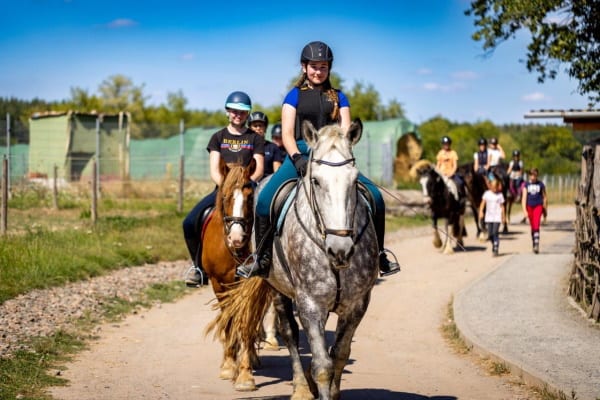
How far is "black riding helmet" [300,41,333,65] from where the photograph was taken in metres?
7.84

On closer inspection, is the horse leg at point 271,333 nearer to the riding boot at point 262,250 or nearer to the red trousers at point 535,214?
the riding boot at point 262,250

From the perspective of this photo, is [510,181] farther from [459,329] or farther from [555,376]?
[555,376]

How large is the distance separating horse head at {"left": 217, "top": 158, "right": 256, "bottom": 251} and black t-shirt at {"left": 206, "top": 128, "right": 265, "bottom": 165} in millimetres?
504

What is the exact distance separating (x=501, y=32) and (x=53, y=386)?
731 inches

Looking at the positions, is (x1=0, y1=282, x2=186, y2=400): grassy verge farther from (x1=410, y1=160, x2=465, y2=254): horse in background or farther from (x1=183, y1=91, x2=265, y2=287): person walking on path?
(x1=410, y1=160, x2=465, y2=254): horse in background

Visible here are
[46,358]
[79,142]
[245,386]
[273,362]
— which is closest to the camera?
[245,386]

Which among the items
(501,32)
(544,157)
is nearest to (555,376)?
(501,32)

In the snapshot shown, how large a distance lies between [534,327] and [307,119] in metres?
5.34

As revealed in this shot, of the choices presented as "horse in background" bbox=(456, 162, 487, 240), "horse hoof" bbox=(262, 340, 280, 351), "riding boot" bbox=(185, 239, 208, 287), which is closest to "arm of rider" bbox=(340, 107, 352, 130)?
"riding boot" bbox=(185, 239, 208, 287)

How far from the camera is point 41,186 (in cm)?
2850

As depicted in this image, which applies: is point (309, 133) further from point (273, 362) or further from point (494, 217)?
point (494, 217)

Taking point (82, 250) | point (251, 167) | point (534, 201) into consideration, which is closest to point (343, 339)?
point (251, 167)

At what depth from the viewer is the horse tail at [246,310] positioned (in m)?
9.04

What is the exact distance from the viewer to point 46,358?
9.86m
